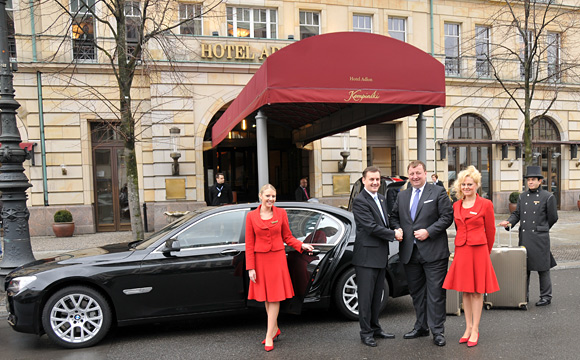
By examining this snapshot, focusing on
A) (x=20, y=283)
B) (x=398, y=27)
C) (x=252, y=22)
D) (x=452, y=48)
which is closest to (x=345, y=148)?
(x=252, y=22)

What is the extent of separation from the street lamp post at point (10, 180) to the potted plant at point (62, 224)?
6.80m

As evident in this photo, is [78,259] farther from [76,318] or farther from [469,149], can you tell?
[469,149]

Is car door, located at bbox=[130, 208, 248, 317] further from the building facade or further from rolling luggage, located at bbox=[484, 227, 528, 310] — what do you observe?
the building facade

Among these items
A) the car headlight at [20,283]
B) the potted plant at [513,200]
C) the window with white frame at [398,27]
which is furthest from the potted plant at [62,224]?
the potted plant at [513,200]

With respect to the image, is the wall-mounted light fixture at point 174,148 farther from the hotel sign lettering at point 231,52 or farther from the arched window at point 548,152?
the arched window at point 548,152

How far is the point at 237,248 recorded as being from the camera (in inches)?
191

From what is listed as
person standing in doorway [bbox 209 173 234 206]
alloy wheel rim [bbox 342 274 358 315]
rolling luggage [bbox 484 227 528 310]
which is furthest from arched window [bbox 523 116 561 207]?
alloy wheel rim [bbox 342 274 358 315]

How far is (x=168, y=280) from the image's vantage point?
4.66m

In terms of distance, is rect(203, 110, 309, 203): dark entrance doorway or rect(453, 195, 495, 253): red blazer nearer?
rect(453, 195, 495, 253): red blazer

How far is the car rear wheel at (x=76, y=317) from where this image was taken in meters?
4.45

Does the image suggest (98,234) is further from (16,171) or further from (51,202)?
(16,171)

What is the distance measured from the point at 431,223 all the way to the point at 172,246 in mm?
2869

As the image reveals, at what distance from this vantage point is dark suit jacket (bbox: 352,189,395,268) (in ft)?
14.0

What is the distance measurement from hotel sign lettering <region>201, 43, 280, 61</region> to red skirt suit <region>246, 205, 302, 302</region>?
1115 cm
